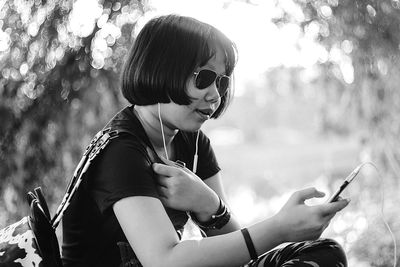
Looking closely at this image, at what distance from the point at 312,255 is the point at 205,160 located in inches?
20.9

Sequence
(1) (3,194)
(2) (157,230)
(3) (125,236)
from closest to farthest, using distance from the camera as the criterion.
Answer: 1. (2) (157,230)
2. (3) (125,236)
3. (1) (3,194)

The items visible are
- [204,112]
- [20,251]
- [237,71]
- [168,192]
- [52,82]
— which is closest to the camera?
[20,251]

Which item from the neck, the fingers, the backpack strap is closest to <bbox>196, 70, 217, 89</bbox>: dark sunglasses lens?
the neck

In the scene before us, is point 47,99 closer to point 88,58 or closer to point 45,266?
point 88,58

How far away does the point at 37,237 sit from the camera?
1.33m

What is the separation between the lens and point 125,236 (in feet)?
4.62

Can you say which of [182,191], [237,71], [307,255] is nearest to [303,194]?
[307,255]

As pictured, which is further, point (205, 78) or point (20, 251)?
point (205, 78)

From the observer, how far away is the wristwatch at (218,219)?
153cm

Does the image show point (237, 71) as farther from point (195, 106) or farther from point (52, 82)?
point (195, 106)

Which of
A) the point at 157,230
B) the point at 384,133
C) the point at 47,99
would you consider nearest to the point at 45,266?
the point at 157,230

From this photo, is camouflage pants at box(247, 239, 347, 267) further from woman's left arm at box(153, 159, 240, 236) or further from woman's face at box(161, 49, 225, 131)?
woman's face at box(161, 49, 225, 131)

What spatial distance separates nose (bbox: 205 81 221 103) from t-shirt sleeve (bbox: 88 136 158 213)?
0.22 m

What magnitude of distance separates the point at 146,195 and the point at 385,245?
1.92 metres
